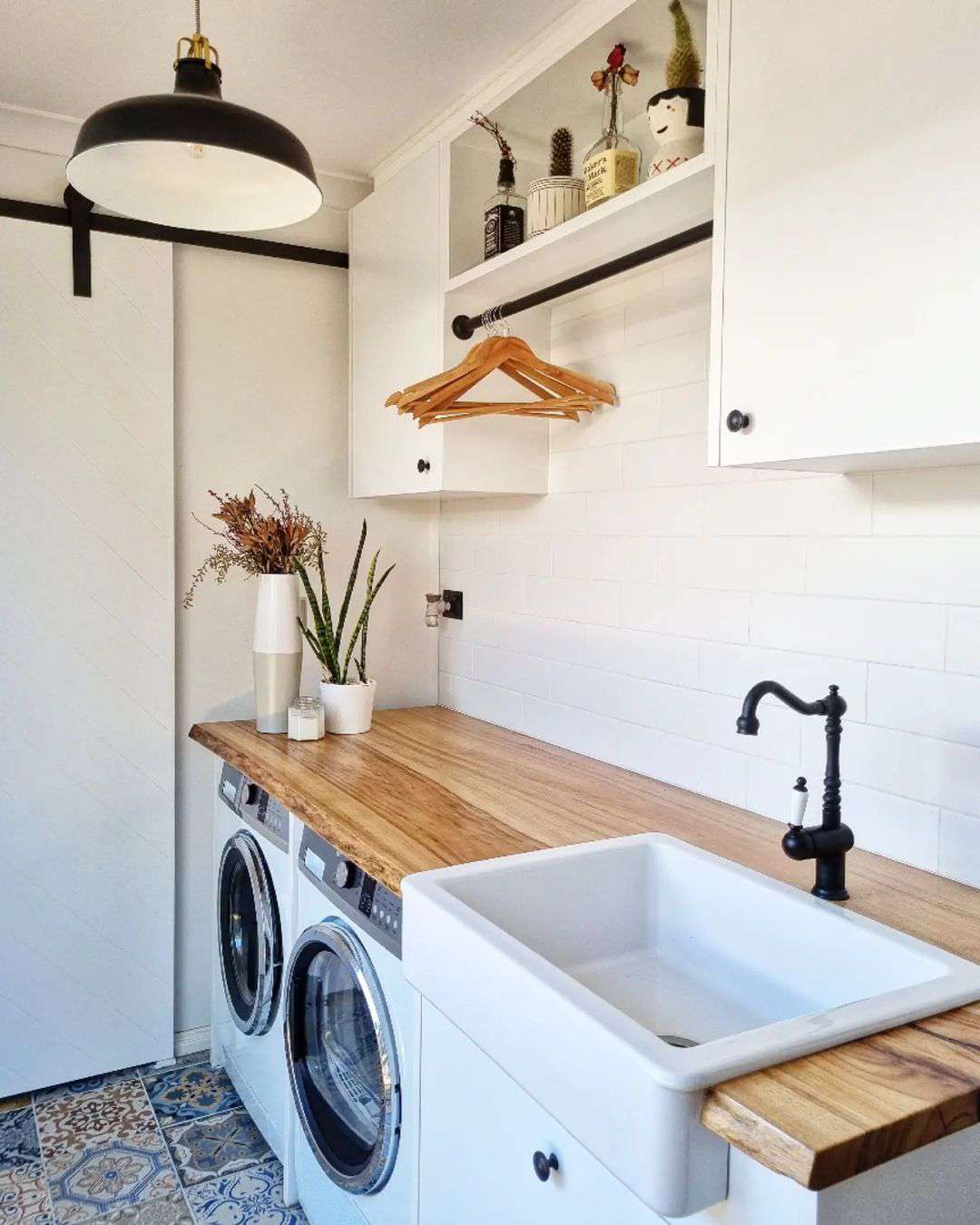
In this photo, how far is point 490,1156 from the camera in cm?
133

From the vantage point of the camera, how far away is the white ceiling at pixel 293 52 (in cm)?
198

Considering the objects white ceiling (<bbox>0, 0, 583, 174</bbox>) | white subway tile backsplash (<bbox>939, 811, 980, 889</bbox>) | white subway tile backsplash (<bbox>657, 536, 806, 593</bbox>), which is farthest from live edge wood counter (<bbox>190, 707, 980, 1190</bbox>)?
white ceiling (<bbox>0, 0, 583, 174</bbox>)

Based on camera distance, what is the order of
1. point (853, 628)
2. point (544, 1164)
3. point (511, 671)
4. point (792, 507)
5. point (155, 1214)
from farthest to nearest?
1. point (511, 671)
2. point (155, 1214)
3. point (792, 507)
4. point (853, 628)
5. point (544, 1164)

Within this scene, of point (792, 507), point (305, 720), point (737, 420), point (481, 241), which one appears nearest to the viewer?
point (737, 420)

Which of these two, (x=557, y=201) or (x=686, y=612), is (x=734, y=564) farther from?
(x=557, y=201)

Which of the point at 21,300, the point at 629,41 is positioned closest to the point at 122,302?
the point at 21,300

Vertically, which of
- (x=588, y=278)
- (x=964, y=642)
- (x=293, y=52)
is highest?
(x=293, y=52)

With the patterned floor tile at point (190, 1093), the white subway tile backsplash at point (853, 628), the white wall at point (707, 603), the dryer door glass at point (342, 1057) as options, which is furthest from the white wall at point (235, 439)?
the white subway tile backsplash at point (853, 628)

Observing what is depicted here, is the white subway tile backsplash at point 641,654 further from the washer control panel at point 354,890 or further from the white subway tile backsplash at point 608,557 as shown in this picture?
the washer control panel at point 354,890

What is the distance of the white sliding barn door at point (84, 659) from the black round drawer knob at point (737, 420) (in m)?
1.71

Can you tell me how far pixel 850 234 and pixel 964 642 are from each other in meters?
0.64

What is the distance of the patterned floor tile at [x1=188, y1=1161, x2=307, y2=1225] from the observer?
2123mm

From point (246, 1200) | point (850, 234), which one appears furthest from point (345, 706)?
point (850, 234)

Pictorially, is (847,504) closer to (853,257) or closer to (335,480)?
(853,257)
